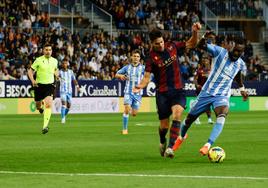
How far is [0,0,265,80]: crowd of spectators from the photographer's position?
43.6 meters

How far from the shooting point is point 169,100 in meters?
16.8

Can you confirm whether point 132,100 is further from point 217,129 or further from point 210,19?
point 210,19

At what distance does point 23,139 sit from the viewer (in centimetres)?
2239

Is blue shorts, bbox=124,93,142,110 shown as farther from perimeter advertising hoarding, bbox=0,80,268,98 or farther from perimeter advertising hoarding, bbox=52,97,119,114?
perimeter advertising hoarding, bbox=52,97,119,114

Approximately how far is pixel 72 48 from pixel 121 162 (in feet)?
103

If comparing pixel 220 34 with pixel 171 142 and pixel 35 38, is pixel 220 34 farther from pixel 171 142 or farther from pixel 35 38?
pixel 171 142

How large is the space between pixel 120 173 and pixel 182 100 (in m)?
3.80

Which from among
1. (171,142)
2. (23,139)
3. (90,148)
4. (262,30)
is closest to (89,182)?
(171,142)

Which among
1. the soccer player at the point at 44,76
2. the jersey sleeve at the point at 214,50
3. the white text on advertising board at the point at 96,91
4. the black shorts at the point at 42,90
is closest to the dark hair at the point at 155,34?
the jersey sleeve at the point at 214,50

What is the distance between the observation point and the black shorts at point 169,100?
1670 centimetres

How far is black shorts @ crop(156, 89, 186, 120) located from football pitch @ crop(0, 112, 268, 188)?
94 centimetres

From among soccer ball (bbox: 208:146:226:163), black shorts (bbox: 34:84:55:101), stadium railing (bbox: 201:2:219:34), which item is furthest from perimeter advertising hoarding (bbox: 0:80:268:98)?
soccer ball (bbox: 208:146:226:163)

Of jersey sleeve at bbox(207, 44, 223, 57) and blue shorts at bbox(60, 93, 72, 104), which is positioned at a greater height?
jersey sleeve at bbox(207, 44, 223, 57)

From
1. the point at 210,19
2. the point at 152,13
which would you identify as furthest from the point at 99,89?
the point at 210,19
